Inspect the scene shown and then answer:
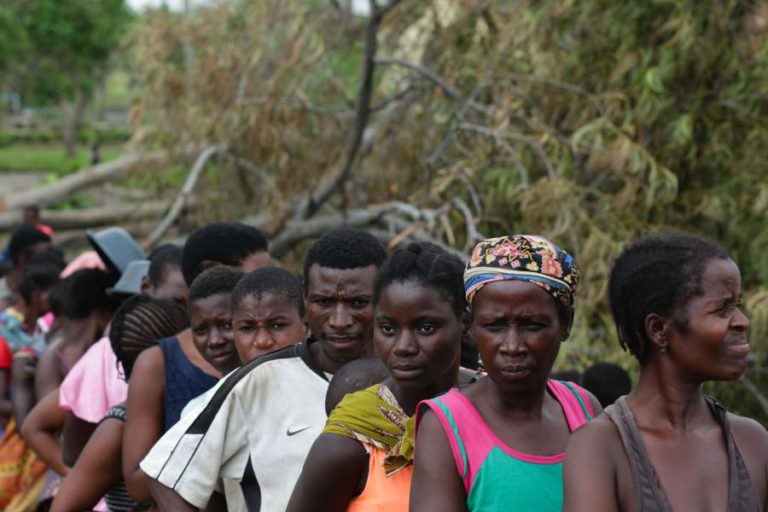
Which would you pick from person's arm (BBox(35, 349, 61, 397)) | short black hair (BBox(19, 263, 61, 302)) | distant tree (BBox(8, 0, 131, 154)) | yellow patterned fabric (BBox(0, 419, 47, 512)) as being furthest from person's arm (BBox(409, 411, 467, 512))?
distant tree (BBox(8, 0, 131, 154))

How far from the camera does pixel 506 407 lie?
2.72 m

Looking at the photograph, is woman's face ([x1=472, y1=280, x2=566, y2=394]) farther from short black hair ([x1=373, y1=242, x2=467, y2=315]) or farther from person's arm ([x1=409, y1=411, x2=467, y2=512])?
short black hair ([x1=373, y1=242, x2=467, y2=315])

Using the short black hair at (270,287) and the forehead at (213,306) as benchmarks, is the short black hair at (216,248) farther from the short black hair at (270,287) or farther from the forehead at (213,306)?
the short black hair at (270,287)

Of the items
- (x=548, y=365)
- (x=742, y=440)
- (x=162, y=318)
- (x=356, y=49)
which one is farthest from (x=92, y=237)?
(x=356, y=49)

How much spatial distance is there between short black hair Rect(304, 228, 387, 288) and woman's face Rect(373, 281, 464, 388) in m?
0.58

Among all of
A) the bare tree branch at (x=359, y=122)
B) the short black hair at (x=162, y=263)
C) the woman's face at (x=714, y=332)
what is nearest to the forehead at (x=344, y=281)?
the woman's face at (x=714, y=332)

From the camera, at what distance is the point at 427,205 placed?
913 cm

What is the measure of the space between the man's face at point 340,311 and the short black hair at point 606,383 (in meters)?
1.18

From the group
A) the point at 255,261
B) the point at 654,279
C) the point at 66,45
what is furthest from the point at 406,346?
the point at 66,45

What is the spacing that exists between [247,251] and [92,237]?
169 centimetres

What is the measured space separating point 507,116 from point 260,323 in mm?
4904

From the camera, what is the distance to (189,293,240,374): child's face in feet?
13.4

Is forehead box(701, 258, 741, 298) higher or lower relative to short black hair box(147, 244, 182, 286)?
higher

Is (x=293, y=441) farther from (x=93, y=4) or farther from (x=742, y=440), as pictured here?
(x=93, y=4)
